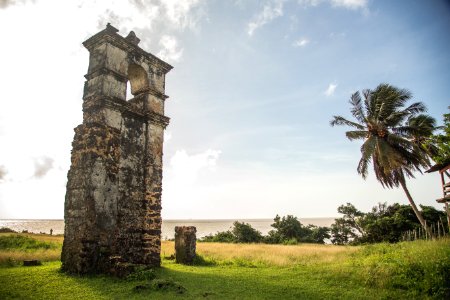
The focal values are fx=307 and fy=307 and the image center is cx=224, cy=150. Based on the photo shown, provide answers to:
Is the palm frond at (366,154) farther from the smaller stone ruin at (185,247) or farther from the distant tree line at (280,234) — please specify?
the smaller stone ruin at (185,247)

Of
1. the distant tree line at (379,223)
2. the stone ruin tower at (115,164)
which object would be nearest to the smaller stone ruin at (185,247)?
the stone ruin tower at (115,164)

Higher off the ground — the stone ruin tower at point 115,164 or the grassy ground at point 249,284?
the stone ruin tower at point 115,164

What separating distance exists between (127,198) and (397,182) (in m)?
14.2

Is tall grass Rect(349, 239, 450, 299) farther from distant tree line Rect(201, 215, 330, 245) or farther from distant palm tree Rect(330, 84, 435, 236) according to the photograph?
distant tree line Rect(201, 215, 330, 245)

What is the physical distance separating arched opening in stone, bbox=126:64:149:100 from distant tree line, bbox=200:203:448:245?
54.7 ft

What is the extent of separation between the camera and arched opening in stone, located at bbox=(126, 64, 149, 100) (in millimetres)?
9461

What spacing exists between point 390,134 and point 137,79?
13.5 m

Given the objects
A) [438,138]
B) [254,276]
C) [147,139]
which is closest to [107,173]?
[147,139]

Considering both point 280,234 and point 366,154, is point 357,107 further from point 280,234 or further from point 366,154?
point 280,234

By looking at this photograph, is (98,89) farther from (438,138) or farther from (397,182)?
(397,182)

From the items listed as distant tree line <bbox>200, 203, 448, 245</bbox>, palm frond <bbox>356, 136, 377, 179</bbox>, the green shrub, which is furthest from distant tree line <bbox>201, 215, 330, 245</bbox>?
the green shrub

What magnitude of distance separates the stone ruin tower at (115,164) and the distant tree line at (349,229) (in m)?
15.9

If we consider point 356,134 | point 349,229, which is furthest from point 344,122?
point 349,229

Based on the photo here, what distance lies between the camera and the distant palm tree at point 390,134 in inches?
620
